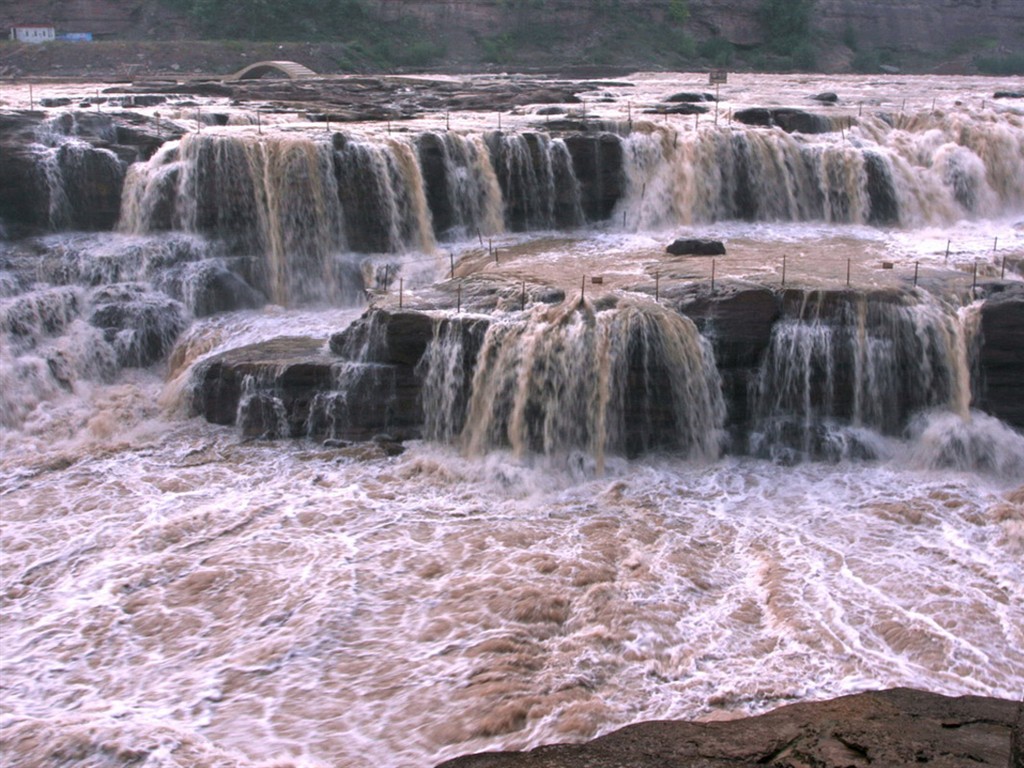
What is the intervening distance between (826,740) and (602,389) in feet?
25.9

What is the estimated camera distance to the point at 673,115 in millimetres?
26422

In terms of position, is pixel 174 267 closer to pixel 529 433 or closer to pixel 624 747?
pixel 529 433

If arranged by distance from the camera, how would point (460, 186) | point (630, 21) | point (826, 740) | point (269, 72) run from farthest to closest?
point (630, 21)
point (269, 72)
point (460, 186)
point (826, 740)

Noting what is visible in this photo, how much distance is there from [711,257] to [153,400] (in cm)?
942

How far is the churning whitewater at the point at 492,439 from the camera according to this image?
32.7 ft

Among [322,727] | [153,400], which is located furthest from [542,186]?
[322,727]

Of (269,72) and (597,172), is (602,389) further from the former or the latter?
(269,72)

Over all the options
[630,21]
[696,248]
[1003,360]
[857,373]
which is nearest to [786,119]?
[696,248]

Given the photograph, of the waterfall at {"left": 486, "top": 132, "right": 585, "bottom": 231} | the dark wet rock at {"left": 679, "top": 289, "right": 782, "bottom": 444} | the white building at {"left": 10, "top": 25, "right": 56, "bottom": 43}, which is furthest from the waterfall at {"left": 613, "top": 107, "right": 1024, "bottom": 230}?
the white building at {"left": 10, "top": 25, "right": 56, "bottom": 43}

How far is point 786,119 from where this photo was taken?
82.1 feet

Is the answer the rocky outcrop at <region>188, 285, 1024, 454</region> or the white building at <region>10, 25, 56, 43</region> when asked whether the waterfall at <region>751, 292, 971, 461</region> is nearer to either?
the rocky outcrop at <region>188, 285, 1024, 454</region>

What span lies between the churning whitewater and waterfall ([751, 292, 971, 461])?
44 mm

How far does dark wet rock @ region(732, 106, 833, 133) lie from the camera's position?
2466 cm

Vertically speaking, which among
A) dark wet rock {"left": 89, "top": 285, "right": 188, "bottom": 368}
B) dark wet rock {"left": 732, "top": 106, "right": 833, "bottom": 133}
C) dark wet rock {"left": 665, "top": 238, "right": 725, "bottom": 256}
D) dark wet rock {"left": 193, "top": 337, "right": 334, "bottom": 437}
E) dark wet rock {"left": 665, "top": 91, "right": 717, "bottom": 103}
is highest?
dark wet rock {"left": 665, "top": 91, "right": 717, "bottom": 103}
